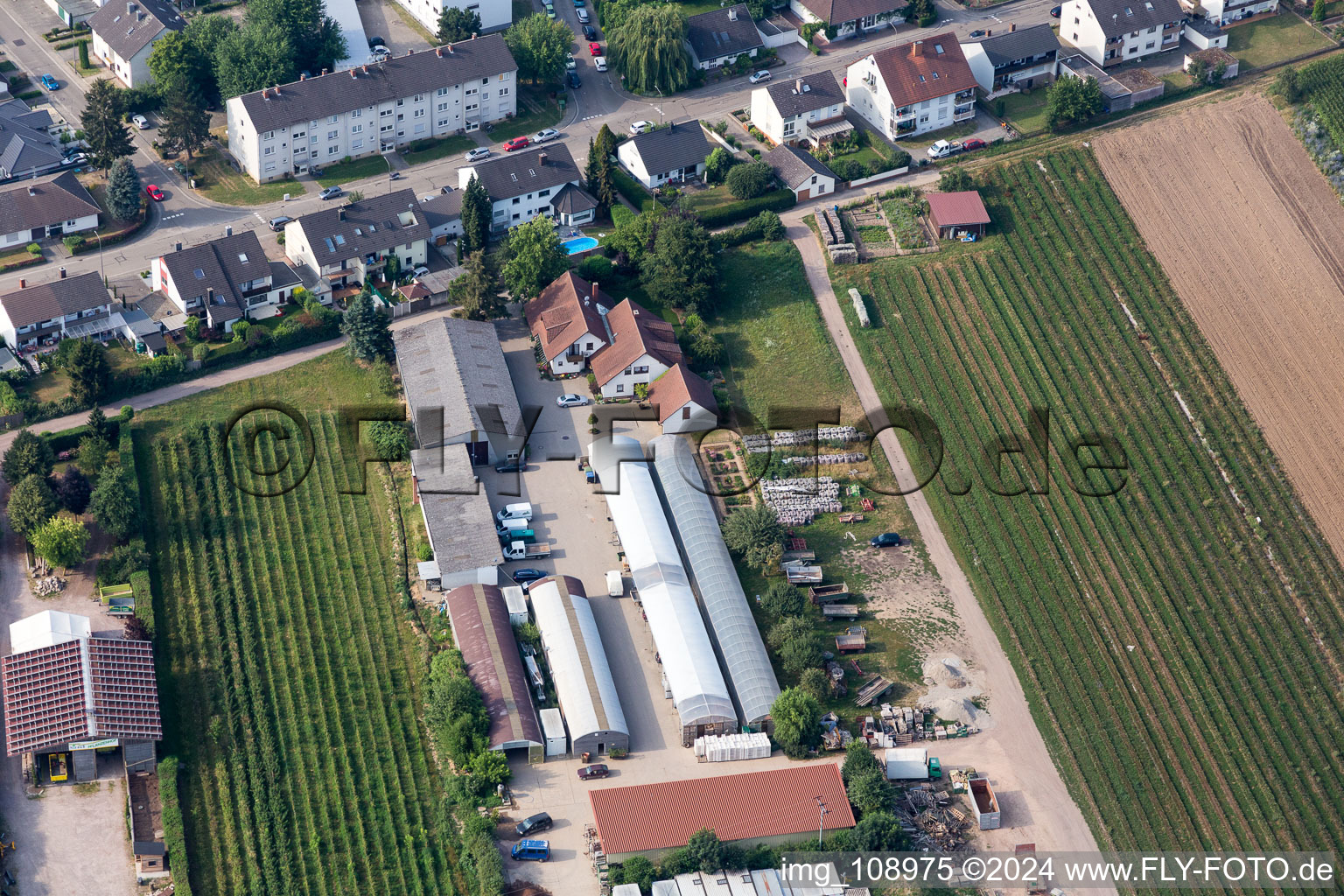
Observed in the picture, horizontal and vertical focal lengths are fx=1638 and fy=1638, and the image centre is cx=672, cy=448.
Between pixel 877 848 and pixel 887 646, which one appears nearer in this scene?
pixel 877 848

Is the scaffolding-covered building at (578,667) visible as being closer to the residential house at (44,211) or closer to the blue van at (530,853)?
the blue van at (530,853)

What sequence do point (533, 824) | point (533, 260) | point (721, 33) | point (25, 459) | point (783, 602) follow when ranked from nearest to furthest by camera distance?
point (533, 824)
point (783, 602)
point (25, 459)
point (533, 260)
point (721, 33)

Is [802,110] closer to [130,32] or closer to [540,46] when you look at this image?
[540,46]

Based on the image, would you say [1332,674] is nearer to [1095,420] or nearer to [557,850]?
[1095,420]

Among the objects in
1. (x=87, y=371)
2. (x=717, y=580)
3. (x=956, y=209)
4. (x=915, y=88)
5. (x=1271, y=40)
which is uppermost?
(x=915, y=88)

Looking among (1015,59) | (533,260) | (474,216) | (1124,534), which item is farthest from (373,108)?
(1124,534)

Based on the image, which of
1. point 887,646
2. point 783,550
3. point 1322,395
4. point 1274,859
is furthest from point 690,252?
point 1274,859

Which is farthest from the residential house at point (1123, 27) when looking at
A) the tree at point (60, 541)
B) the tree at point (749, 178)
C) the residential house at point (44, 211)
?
the tree at point (60, 541)
